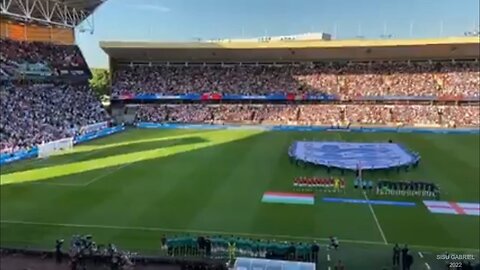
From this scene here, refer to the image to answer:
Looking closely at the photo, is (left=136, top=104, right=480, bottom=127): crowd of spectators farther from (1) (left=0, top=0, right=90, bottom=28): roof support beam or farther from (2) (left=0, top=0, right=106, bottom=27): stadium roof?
Answer: (2) (left=0, top=0, right=106, bottom=27): stadium roof

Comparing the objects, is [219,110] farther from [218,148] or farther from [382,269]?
[382,269]

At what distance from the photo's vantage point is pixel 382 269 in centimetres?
993

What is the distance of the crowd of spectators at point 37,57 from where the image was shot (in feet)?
118

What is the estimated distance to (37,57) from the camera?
3922 centimetres

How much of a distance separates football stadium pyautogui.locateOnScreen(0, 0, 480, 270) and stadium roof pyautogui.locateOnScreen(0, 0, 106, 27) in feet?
0.63

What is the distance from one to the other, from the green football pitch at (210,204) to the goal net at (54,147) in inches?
51.0

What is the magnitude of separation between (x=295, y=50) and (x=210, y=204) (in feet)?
109

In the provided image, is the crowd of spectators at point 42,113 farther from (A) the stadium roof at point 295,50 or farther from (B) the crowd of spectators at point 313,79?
(B) the crowd of spectators at point 313,79

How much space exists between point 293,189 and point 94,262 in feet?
33.8

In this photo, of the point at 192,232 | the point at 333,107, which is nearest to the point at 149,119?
the point at 333,107

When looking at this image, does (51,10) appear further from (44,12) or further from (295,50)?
(295,50)

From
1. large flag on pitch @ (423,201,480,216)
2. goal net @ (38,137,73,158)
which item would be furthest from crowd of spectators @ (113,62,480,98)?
large flag on pitch @ (423,201,480,216)

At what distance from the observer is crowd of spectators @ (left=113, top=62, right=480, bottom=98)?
4609 cm

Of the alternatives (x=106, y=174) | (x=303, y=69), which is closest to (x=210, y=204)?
(x=106, y=174)
